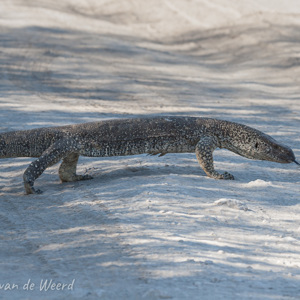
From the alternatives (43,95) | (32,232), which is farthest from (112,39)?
(32,232)

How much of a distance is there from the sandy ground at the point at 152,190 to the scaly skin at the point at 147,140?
42cm

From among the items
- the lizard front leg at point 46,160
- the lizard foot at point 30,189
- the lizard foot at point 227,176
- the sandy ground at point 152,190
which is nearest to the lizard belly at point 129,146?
the lizard front leg at point 46,160

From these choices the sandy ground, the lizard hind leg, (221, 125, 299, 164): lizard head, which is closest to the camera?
the sandy ground

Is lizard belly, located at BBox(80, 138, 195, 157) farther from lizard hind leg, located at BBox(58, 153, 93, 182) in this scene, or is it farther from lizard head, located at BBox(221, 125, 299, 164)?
lizard head, located at BBox(221, 125, 299, 164)

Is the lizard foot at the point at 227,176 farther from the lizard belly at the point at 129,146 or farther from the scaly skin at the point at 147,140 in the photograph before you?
the lizard belly at the point at 129,146

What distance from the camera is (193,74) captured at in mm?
18703

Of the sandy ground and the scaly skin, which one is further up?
the scaly skin

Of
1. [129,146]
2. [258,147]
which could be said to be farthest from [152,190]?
[258,147]

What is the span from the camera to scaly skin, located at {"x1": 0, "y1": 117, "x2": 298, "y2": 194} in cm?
820

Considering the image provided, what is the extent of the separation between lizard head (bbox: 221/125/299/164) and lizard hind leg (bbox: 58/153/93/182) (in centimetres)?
230

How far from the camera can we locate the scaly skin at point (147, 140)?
8.20 metres

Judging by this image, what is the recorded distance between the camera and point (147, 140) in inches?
324

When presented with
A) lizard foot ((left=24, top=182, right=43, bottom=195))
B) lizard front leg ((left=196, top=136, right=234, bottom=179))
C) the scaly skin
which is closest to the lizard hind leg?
the scaly skin

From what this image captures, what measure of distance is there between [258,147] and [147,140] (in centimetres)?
160
